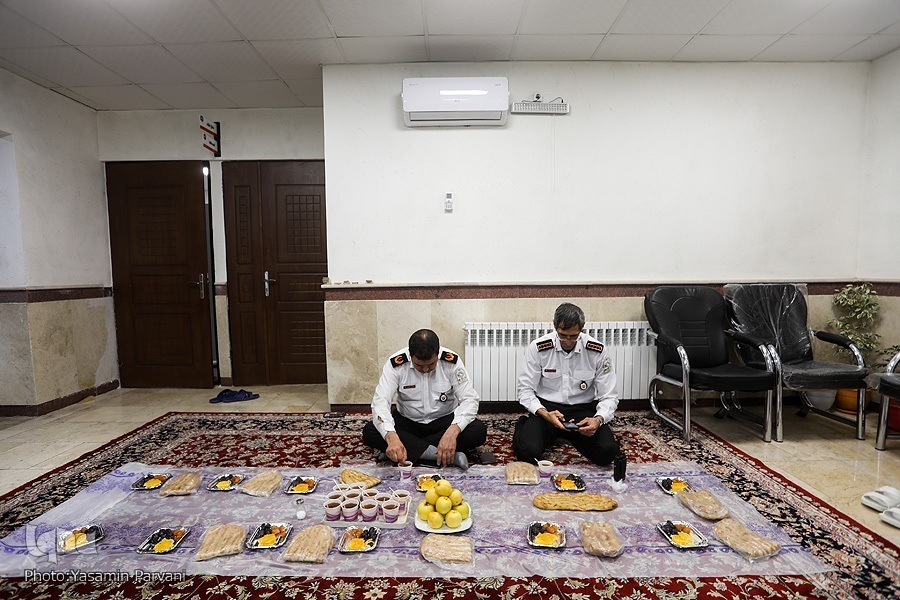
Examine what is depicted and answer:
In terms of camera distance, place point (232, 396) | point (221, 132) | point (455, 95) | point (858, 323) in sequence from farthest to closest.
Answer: point (221, 132) → point (232, 396) → point (858, 323) → point (455, 95)

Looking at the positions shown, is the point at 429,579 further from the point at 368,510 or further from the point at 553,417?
the point at 553,417

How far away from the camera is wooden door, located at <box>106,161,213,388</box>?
15.5ft

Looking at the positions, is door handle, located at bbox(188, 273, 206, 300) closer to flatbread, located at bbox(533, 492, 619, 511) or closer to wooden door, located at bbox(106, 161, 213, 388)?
wooden door, located at bbox(106, 161, 213, 388)

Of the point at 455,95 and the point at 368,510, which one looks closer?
the point at 368,510

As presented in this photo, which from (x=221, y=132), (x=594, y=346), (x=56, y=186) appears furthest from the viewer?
(x=221, y=132)

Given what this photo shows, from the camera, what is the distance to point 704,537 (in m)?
1.85

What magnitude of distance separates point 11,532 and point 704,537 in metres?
3.07

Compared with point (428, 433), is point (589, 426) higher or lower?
higher

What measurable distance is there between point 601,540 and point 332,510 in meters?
1.16

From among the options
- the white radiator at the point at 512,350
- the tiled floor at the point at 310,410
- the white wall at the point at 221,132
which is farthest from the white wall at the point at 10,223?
the white radiator at the point at 512,350

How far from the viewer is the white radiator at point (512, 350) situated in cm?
Result: 371

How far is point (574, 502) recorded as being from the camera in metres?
2.08

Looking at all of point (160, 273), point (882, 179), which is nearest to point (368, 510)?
point (160, 273)

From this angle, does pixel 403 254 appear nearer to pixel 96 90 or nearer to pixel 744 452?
pixel 744 452
